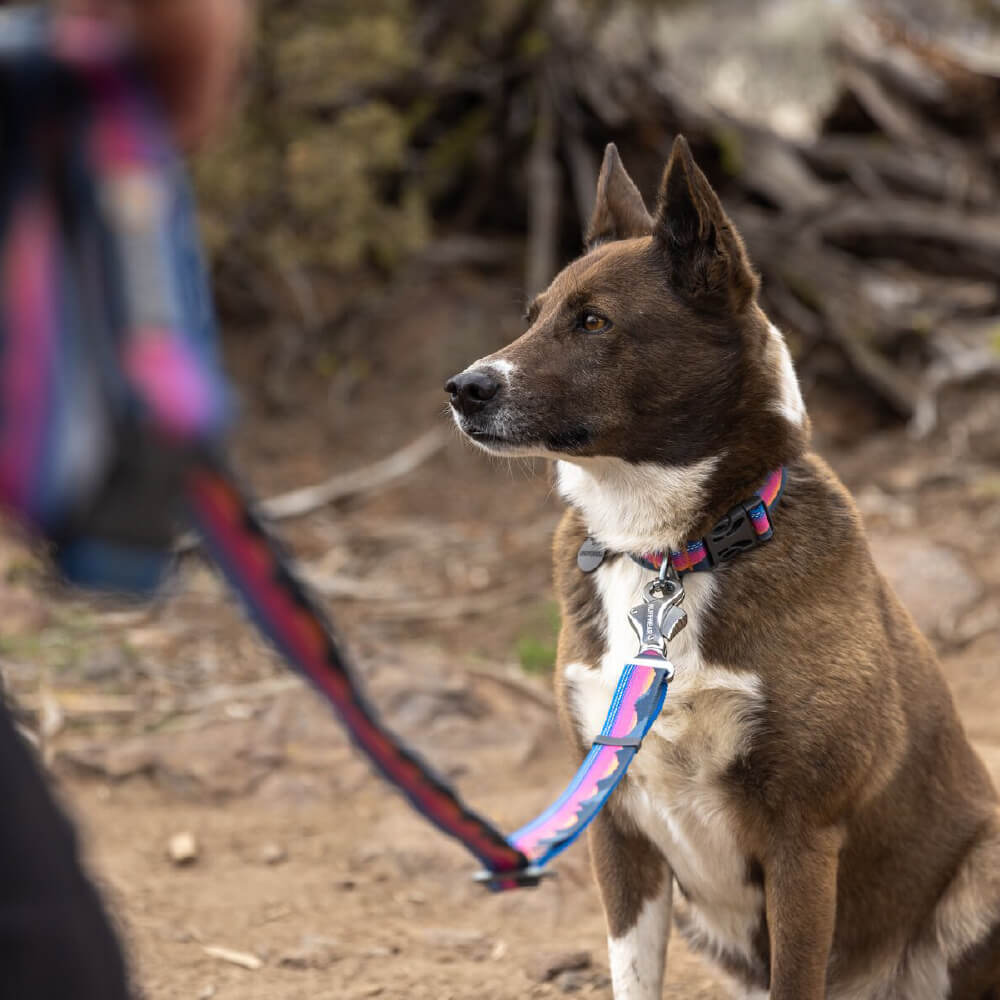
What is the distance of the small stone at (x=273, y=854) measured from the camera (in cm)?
430

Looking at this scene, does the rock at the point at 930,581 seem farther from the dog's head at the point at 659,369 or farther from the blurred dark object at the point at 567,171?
the dog's head at the point at 659,369

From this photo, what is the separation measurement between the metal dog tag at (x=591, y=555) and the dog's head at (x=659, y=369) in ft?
0.65

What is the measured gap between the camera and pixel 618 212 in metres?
3.19

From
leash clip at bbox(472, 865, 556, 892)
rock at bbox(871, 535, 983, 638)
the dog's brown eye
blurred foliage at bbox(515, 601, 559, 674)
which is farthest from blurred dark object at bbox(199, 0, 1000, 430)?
leash clip at bbox(472, 865, 556, 892)

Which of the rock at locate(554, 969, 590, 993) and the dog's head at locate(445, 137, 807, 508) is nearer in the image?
the dog's head at locate(445, 137, 807, 508)

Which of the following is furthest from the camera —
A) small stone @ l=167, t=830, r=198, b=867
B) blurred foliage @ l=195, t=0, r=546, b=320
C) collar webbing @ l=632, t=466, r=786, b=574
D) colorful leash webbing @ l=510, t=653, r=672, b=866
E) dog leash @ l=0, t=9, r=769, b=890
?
blurred foliage @ l=195, t=0, r=546, b=320

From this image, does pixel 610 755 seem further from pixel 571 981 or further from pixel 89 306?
pixel 89 306

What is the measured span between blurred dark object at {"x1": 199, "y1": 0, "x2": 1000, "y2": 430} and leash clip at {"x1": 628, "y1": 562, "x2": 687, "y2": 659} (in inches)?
231

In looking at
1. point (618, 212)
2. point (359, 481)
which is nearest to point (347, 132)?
point (359, 481)

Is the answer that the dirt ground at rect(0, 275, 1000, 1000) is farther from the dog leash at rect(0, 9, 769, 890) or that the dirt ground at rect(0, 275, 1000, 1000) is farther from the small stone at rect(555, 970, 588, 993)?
the dog leash at rect(0, 9, 769, 890)

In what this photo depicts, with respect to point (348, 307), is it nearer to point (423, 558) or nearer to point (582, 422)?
point (423, 558)

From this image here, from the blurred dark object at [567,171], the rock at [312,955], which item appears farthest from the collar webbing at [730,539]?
the blurred dark object at [567,171]

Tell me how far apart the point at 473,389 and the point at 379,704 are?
98.8 inches

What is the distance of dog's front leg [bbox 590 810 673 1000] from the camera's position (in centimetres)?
279
